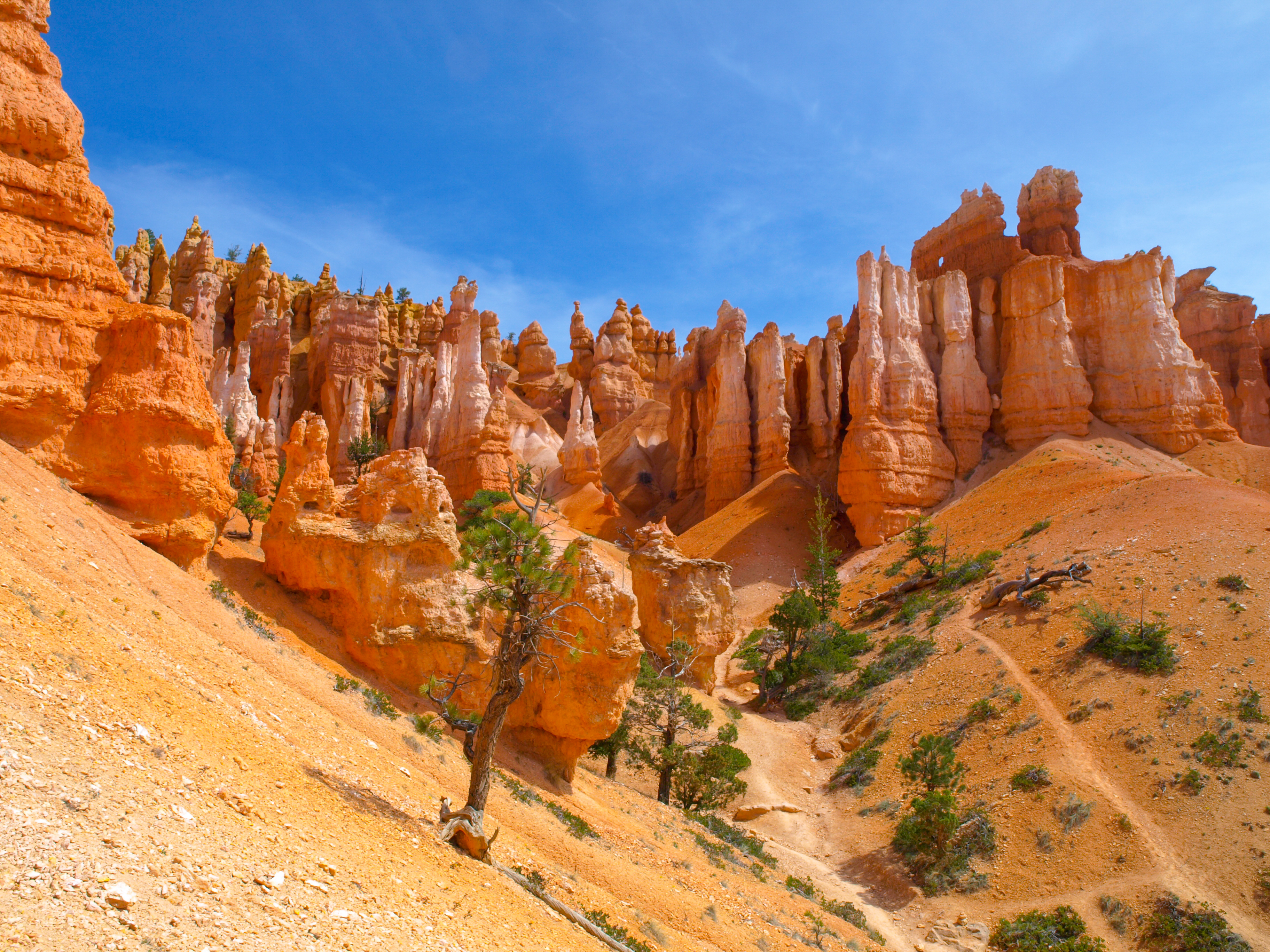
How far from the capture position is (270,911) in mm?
6348

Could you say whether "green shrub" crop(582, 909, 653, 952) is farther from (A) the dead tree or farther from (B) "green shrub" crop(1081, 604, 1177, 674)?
(B) "green shrub" crop(1081, 604, 1177, 674)

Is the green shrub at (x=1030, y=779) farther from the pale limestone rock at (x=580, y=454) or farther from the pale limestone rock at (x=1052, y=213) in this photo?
the pale limestone rock at (x=1052, y=213)

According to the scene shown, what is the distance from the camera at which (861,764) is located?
28203 mm

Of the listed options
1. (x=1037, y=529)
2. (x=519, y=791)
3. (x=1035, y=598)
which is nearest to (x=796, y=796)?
(x=1035, y=598)

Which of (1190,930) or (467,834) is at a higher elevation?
(1190,930)

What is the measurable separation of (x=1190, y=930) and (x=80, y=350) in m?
25.7

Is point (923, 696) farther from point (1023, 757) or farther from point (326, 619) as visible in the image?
point (326, 619)

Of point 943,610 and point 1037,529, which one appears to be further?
point 1037,529

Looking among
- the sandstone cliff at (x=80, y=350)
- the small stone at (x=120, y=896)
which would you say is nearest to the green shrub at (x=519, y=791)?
the sandstone cliff at (x=80, y=350)

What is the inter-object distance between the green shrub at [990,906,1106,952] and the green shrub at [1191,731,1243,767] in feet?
20.4

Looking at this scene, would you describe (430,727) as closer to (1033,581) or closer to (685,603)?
(685,603)

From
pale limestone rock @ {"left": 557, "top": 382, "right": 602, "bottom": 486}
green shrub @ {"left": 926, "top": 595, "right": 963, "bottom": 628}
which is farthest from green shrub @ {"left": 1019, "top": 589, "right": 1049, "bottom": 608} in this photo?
pale limestone rock @ {"left": 557, "top": 382, "right": 602, "bottom": 486}

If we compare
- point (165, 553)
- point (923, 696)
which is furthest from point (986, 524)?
point (165, 553)

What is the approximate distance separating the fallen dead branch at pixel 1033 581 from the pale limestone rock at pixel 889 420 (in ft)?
45.5
